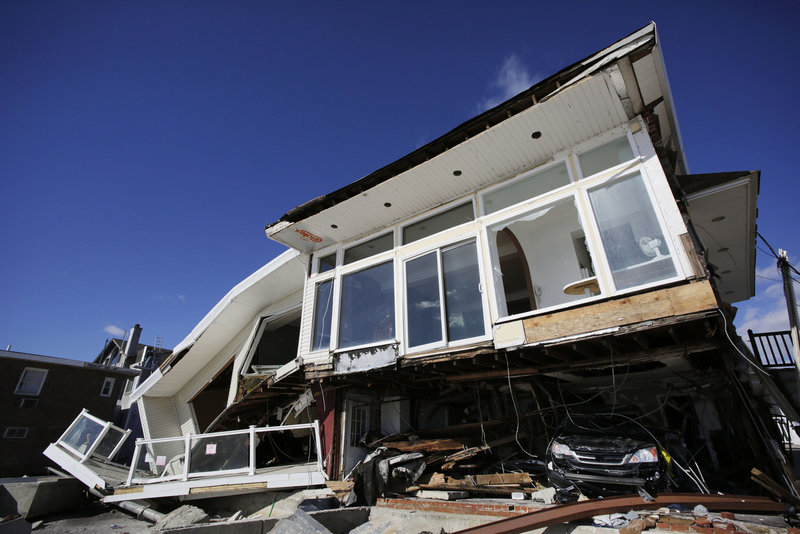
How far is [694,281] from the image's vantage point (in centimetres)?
528

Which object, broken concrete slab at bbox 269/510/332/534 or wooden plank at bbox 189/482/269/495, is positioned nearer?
broken concrete slab at bbox 269/510/332/534

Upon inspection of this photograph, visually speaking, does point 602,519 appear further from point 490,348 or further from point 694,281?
point 694,281

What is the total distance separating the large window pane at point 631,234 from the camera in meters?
5.71

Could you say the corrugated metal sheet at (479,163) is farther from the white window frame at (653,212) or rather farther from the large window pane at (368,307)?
the large window pane at (368,307)

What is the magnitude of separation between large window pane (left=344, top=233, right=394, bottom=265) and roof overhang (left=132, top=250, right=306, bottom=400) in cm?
186

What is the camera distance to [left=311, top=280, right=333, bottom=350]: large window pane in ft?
30.8

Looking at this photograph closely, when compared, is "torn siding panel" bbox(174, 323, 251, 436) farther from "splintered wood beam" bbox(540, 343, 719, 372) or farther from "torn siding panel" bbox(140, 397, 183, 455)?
"splintered wood beam" bbox(540, 343, 719, 372)

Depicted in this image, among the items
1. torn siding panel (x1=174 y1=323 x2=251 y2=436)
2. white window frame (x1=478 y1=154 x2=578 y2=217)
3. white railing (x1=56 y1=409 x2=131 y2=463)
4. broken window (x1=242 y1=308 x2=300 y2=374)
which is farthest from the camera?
torn siding panel (x1=174 y1=323 x2=251 y2=436)

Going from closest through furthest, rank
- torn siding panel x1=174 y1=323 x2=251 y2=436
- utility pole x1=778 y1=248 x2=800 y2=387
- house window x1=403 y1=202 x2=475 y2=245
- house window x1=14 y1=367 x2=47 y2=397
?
utility pole x1=778 y1=248 x2=800 y2=387, house window x1=403 y1=202 x2=475 y2=245, torn siding panel x1=174 y1=323 x2=251 y2=436, house window x1=14 y1=367 x2=47 y2=397

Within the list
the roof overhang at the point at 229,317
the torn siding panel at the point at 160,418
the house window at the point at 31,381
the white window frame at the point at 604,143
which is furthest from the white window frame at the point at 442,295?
the house window at the point at 31,381

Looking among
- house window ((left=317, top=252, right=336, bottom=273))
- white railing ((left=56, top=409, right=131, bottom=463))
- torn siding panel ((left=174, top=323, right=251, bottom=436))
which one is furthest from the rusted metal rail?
white railing ((left=56, top=409, right=131, bottom=463))

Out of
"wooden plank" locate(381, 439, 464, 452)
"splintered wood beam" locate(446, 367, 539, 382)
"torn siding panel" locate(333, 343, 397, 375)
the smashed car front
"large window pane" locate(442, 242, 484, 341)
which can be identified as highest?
"large window pane" locate(442, 242, 484, 341)

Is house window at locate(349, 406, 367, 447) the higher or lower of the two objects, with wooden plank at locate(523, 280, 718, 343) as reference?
lower

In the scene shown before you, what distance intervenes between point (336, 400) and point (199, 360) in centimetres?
729
